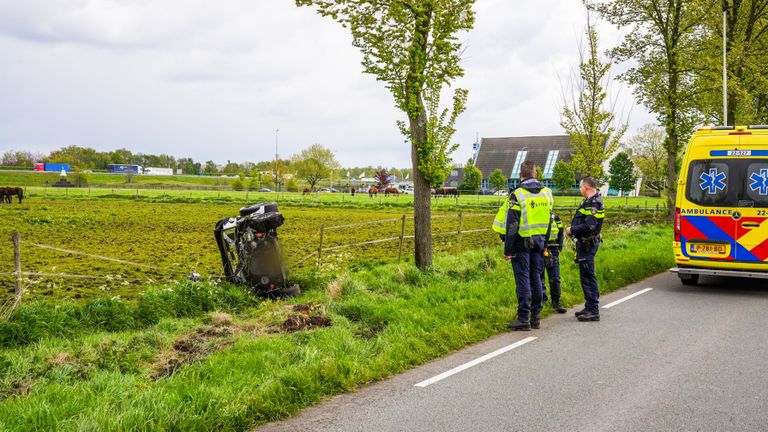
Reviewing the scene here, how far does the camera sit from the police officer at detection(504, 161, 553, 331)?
8078mm

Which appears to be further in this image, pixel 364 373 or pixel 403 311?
pixel 403 311

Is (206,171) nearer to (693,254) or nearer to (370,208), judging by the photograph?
(370,208)

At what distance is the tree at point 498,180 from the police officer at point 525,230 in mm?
82270

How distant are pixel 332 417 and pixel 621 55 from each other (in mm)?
26098

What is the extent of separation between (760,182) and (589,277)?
168 inches

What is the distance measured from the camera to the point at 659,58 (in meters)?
27.2

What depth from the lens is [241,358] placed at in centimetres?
615

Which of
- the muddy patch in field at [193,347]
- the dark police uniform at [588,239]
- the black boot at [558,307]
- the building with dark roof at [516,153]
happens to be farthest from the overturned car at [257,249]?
the building with dark roof at [516,153]

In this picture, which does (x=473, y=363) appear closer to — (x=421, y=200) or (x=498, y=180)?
(x=421, y=200)

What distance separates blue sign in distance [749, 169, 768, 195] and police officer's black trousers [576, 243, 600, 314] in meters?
3.93

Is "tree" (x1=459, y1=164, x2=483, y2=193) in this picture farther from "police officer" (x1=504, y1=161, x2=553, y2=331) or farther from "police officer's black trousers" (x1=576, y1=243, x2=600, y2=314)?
"police officer" (x1=504, y1=161, x2=553, y2=331)

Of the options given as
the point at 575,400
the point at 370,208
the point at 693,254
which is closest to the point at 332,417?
the point at 575,400

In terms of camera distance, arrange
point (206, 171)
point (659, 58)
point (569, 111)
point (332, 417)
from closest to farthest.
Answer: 1. point (332, 417)
2. point (569, 111)
3. point (659, 58)
4. point (206, 171)

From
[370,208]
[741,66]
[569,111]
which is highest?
[741,66]
